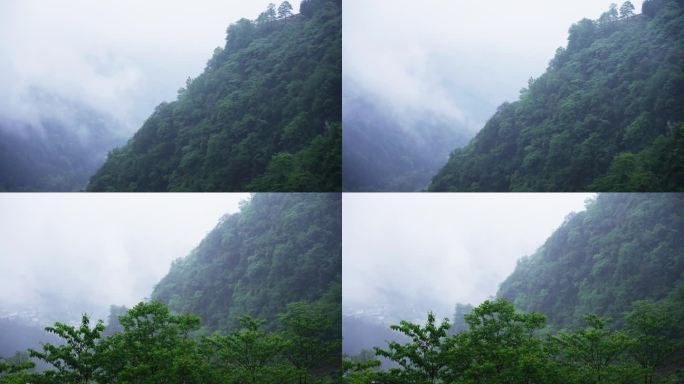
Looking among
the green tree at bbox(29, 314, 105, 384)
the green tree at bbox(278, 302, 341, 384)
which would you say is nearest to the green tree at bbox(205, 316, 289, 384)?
the green tree at bbox(278, 302, 341, 384)

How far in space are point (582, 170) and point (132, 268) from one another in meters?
3.68

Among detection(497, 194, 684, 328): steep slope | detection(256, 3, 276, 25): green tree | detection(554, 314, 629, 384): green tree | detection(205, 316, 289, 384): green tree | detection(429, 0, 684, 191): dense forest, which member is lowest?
detection(554, 314, 629, 384): green tree

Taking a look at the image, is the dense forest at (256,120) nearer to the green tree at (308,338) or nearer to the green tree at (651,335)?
the green tree at (308,338)

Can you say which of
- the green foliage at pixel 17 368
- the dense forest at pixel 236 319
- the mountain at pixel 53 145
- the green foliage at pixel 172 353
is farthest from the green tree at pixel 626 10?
the green foliage at pixel 17 368

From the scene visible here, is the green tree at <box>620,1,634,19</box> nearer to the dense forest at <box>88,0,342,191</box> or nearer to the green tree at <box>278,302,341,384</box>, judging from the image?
the dense forest at <box>88,0,342,191</box>

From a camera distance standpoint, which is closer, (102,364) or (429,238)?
(102,364)

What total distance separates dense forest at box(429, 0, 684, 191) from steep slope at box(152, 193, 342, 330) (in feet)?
4.89

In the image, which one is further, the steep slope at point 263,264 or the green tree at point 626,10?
the steep slope at point 263,264

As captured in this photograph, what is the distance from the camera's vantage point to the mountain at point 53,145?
6.38m

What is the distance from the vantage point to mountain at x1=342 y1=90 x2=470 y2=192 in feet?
22.9

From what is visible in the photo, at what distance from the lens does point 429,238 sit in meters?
6.99

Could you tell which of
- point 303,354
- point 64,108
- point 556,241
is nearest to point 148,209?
point 64,108

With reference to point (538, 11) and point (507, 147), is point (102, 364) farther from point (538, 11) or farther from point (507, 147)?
point (538, 11)

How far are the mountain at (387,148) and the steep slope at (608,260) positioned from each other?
1168 millimetres
